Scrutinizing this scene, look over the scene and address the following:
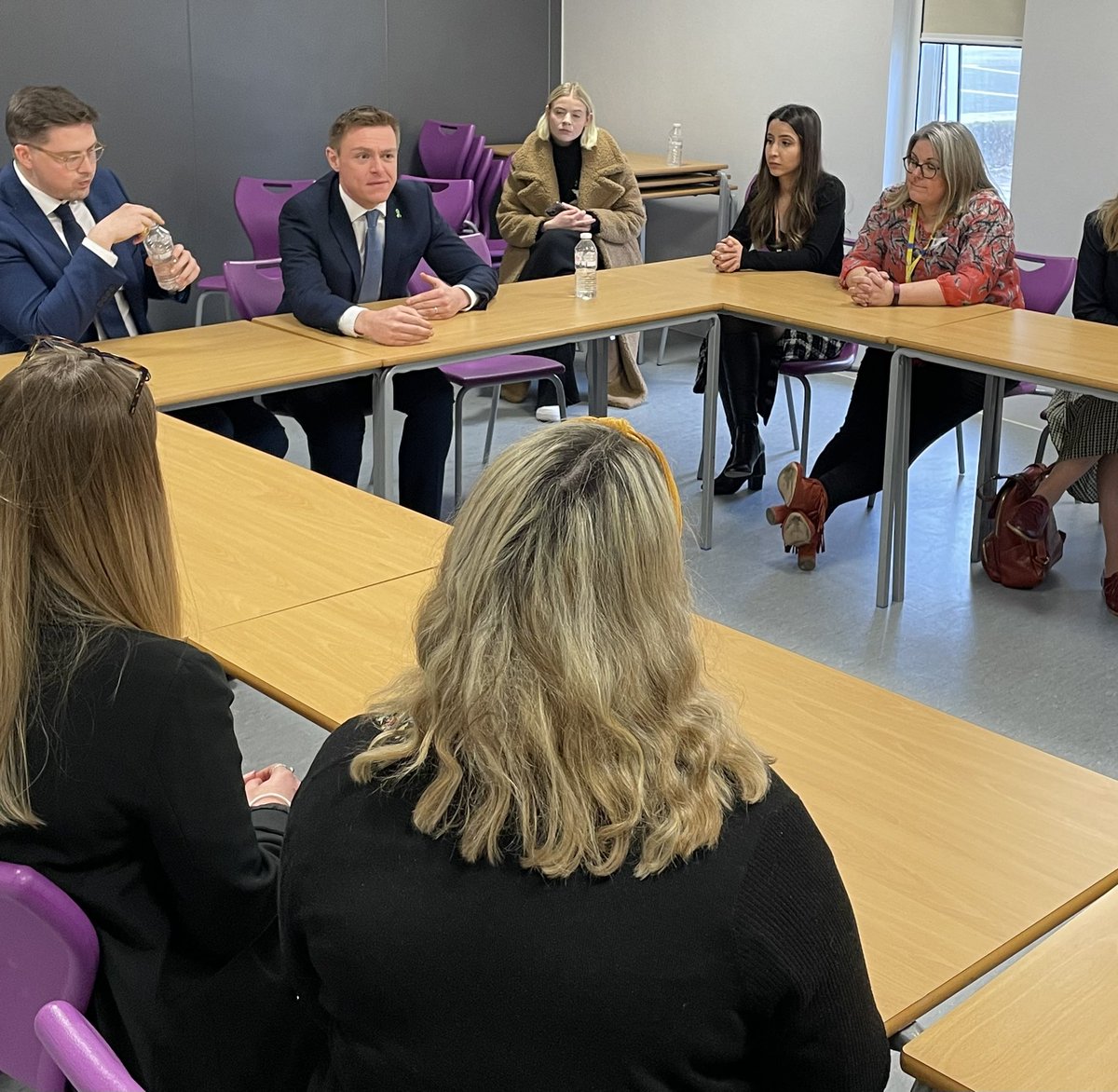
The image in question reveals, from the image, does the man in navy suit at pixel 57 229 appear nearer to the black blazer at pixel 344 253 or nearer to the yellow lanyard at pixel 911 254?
the black blazer at pixel 344 253

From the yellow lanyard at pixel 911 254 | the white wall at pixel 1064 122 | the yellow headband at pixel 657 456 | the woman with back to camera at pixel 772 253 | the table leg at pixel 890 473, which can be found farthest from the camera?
the white wall at pixel 1064 122

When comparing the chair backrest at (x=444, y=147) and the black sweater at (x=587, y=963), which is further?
the chair backrest at (x=444, y=147)

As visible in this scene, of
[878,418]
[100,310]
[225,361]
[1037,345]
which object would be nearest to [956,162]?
[1037,345]

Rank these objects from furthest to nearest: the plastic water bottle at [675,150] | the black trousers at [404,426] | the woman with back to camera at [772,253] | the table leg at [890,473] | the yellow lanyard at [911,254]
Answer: the plastic water bottle at [675,150], the woman with back to camera at [772,253], the yellow lanyard at [911,254], the black trousers at [404,426], the table leg at [890,473]

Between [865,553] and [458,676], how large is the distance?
3.42 m

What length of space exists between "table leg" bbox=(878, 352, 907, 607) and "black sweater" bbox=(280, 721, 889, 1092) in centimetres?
287

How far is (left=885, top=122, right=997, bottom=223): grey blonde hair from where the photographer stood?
13.4 ft

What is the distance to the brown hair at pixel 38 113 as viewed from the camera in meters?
3.48

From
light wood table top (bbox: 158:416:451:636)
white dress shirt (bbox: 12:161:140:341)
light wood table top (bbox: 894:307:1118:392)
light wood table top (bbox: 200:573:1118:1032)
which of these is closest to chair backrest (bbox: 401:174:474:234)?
white dress shirt (bbox: 12:161:140:341)

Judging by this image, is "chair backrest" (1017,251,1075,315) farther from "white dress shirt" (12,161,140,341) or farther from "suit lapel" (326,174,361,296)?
"white dress shirt" (12,161,140,341)

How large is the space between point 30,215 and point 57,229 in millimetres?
74

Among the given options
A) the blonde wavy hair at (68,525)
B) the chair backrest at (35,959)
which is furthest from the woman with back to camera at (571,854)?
the blonde wavy hair at (68,525)

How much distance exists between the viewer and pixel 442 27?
696cm

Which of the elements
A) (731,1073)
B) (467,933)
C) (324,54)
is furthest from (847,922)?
(324,54)
